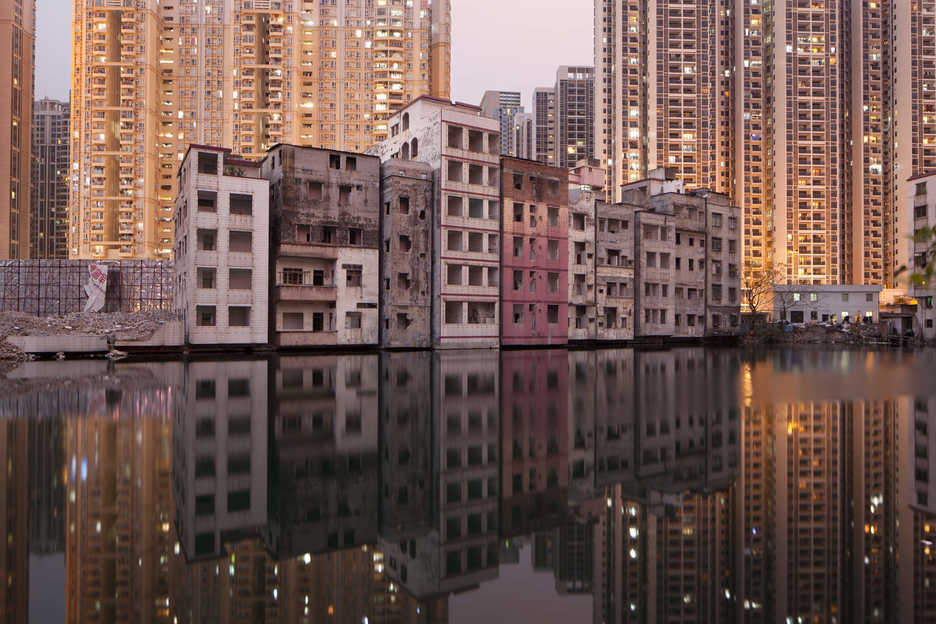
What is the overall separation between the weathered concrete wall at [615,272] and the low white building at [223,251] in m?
31.0

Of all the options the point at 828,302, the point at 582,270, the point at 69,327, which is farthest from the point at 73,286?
the point at 828,302

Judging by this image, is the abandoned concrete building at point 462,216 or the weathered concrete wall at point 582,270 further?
the weathered concrete wall at point 582,270

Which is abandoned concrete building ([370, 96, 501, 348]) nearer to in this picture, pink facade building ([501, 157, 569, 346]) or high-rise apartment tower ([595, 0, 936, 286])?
pink facade building ([501, 157, 569, 346])

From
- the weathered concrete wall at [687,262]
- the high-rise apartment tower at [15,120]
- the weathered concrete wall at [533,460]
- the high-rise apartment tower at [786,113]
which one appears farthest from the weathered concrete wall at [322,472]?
the high-rise apartment tower at [15,120]

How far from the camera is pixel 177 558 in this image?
5.98m

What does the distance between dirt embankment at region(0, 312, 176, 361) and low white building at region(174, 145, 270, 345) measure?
297 cm

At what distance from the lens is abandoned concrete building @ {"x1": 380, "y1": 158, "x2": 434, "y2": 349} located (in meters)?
49.4

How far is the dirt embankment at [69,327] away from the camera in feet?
111

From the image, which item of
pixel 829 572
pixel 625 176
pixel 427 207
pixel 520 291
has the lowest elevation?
pixel 829 572

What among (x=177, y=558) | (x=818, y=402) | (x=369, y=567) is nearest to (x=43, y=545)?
(x=177, y=558)

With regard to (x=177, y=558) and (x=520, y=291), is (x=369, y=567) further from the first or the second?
(x=520, y=291)

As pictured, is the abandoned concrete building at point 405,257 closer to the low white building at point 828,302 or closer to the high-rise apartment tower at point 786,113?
the low white building at point 828,302

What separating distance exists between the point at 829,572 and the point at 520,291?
5005cm

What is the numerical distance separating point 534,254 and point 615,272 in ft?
36.4
